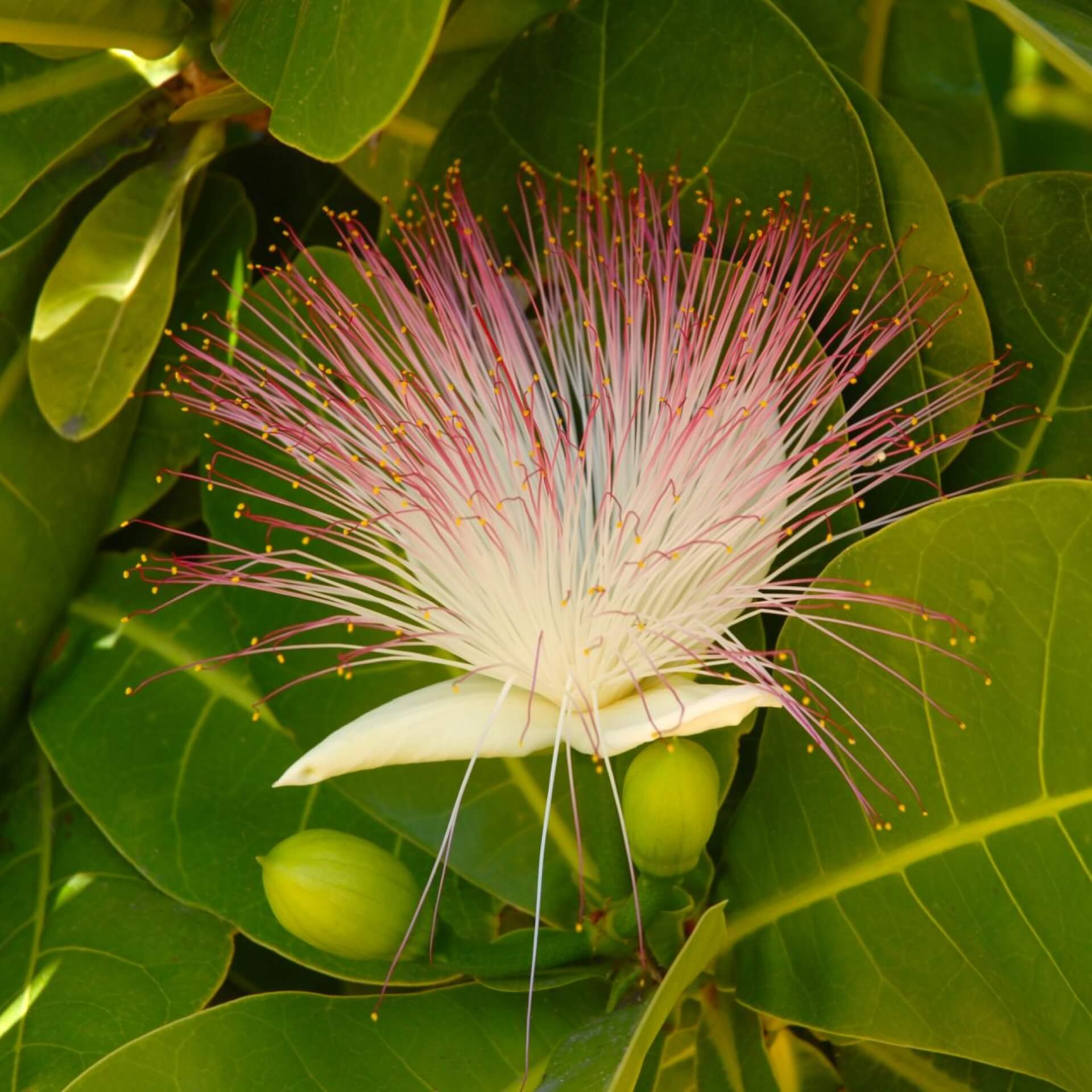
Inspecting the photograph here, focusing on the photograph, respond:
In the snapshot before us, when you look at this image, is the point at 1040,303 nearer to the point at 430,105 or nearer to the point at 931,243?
the point at 931,243

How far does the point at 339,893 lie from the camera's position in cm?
93

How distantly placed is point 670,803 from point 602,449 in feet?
1.11

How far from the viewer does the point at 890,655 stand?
0.98 m

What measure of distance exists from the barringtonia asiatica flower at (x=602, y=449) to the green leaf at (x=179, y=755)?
4.8 inches

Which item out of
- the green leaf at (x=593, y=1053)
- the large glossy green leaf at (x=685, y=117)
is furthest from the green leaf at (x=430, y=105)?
the green leaf at (x=593, y=1053)

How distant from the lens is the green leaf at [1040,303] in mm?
1124

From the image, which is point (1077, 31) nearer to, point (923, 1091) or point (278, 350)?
point (278, 350)

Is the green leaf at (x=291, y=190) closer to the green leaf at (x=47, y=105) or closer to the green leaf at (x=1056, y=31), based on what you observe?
the green leaf at (x=47, y=105)

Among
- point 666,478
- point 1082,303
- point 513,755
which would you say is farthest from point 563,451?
point 1082,303

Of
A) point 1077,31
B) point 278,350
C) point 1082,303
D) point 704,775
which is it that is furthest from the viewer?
point 278,350

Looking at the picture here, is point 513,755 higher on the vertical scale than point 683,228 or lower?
lower

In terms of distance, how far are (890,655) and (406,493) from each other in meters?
0.39

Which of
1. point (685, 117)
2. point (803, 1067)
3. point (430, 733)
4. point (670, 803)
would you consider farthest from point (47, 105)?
point (803, 1067)

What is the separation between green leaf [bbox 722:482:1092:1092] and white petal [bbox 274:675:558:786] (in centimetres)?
22
